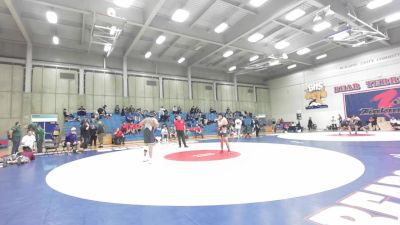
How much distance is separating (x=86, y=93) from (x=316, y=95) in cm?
2505

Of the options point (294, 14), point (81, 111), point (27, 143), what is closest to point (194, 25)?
point (294, 14)

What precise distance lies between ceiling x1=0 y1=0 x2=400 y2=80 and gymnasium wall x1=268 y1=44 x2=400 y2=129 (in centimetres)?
112

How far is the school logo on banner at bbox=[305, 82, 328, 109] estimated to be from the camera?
24413 mm

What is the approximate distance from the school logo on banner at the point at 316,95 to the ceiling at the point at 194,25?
167 inches

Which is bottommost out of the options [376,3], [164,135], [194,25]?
[164,135]

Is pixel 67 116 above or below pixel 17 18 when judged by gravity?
below

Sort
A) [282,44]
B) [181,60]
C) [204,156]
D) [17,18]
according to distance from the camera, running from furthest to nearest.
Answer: [181,60] → [282,44] → [17,18] → [204,156]

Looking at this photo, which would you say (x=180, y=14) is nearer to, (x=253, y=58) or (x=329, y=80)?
(x=253, y=58)

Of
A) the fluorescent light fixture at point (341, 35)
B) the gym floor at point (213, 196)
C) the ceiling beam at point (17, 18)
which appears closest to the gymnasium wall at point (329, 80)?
the fluorescent light fixture at point (341, 35)

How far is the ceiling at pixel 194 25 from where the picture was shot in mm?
12570

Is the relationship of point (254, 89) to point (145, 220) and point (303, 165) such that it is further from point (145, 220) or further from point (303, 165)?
point (145, 220)

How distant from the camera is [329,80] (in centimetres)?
2373

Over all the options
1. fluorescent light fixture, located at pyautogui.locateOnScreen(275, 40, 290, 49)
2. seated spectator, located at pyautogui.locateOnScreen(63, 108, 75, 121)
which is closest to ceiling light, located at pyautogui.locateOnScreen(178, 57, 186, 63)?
fluorescent light fixture, located at pyautogui.locateOnScreen(275, 40, 290, 49)

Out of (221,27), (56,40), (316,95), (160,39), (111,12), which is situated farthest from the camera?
(316,95)
